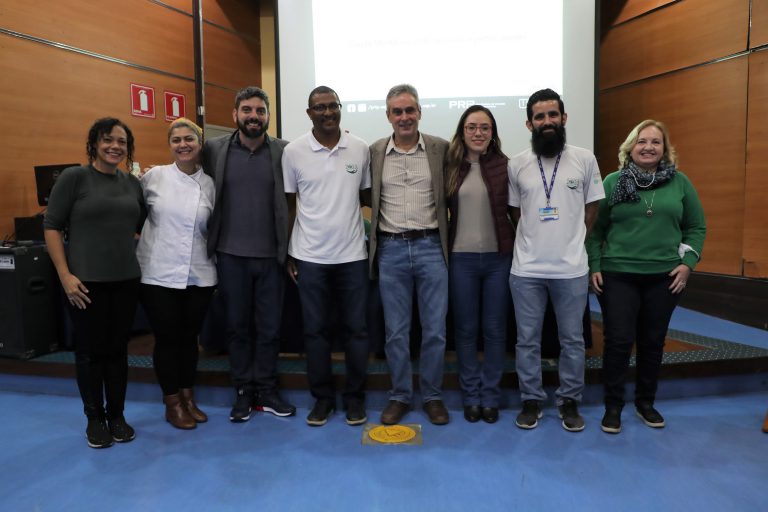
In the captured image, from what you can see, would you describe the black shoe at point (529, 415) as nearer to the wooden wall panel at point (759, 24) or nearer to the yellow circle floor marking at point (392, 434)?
the yellow circle floor marking at point (392, 434)

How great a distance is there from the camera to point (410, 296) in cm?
254

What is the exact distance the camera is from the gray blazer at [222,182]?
8.07 ft

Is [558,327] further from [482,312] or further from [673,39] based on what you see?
[673,39]

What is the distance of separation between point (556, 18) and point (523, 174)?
3034mm

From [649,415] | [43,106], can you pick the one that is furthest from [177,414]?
[43,106]

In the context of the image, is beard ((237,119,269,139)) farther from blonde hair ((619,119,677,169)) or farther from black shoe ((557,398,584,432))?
black shoe ((557,398,584,432))

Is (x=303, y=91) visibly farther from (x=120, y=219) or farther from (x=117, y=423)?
(x=117, y=423)

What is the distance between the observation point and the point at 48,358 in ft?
10.5

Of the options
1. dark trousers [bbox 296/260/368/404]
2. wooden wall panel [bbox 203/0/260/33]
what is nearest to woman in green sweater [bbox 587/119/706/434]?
dark trousers [bbox 296/260/368/404]

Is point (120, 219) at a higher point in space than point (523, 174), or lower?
lower

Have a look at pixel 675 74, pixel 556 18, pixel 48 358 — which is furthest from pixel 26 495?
pixel 675 74

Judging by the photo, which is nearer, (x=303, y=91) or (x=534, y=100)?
(x=534, y=100)

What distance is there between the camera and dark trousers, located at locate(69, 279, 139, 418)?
7.36 feet

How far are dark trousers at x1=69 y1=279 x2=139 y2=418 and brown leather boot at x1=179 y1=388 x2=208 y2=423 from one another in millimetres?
290
